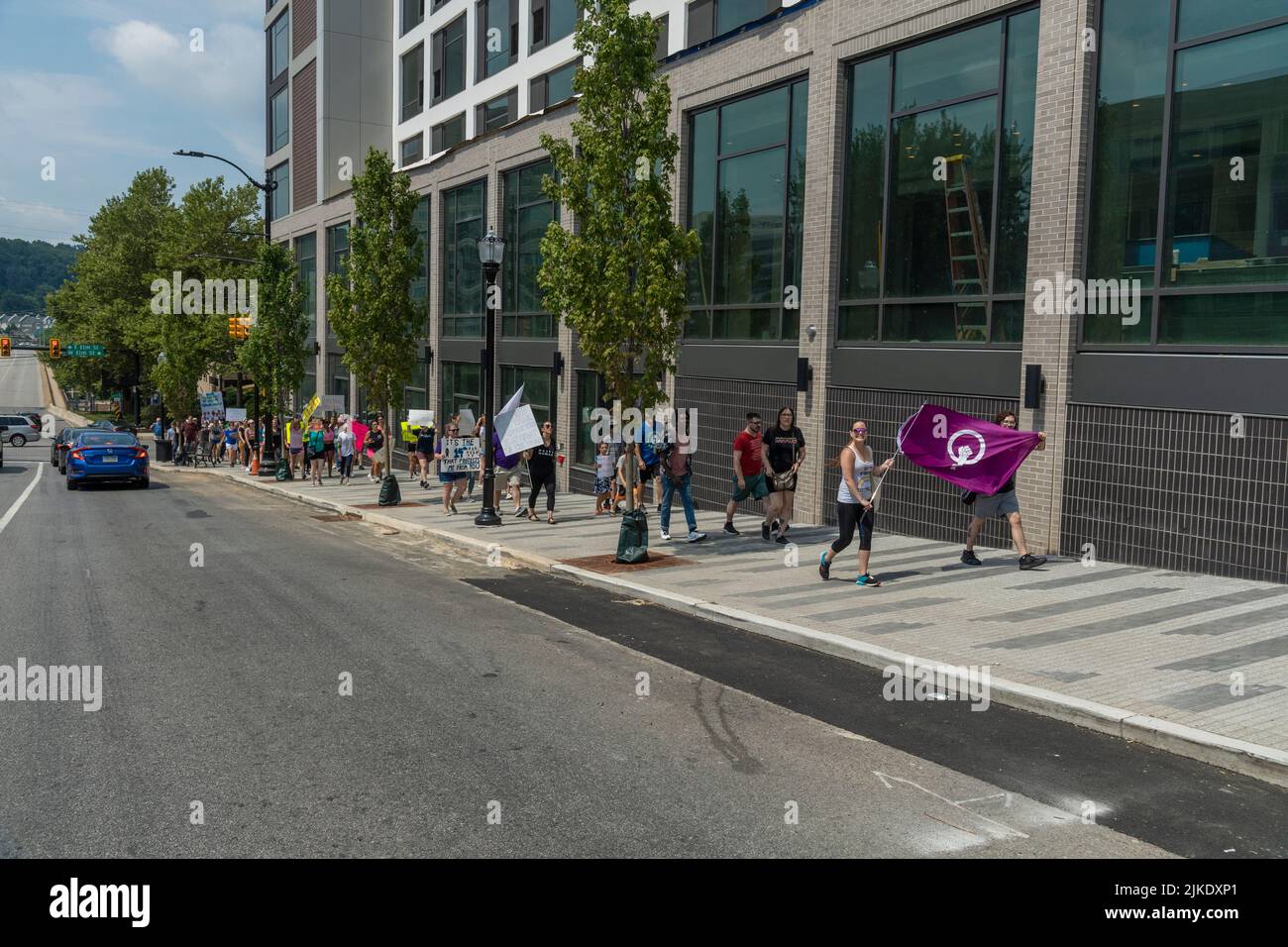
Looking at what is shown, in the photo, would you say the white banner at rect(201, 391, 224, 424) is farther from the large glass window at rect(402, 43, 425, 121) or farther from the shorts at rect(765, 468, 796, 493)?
the shorts at rect(765, 468, 796, 493)

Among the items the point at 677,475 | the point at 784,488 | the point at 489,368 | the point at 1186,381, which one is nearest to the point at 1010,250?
the point at 1186,381

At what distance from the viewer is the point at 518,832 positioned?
5.25m

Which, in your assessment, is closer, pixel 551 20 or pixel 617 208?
pixel 617 208

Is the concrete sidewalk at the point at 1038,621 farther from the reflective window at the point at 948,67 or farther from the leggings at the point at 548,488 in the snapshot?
the reflective window at the point at 948,67

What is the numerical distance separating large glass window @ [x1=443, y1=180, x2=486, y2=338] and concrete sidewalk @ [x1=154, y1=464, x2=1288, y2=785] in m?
14.4

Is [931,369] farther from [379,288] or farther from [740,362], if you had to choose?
[379,288]

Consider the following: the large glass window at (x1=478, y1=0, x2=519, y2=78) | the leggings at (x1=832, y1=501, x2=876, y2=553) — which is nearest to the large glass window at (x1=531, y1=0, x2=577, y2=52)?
the large glass window at (x1=478, y1=0, x2=519, y2=78)

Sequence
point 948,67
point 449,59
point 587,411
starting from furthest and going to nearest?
point 449,59, point 587,411, point 948,67

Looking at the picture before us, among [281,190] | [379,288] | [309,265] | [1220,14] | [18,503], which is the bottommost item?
[18,503]

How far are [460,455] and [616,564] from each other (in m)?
7.68

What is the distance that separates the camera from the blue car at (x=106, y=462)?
27000 millimetres

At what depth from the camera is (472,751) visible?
21.2ft

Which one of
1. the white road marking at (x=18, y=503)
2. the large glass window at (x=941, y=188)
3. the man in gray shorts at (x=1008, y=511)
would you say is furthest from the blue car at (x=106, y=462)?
the man in gray shorts at (x=1008, y=511)

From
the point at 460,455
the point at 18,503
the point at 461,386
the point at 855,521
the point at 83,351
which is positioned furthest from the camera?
the point at 83,351
